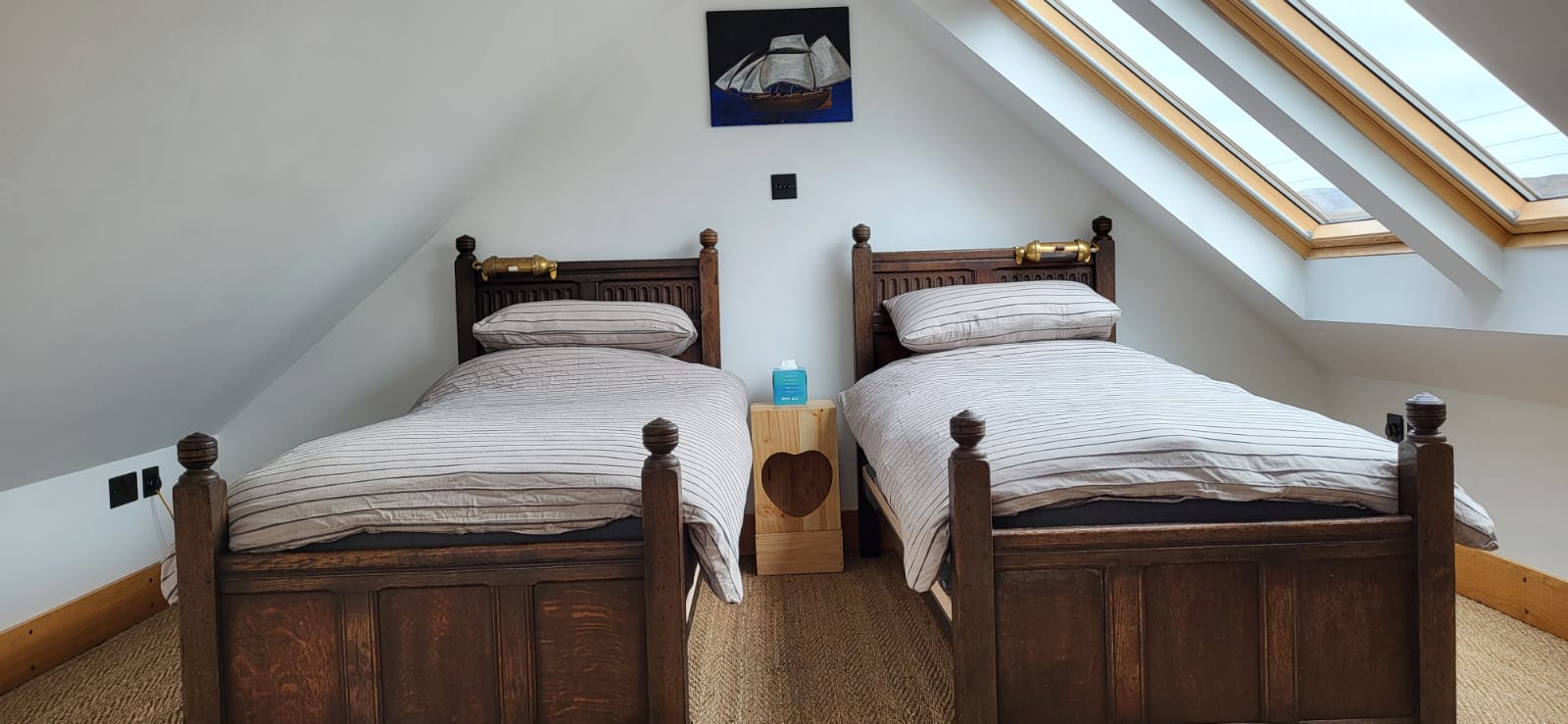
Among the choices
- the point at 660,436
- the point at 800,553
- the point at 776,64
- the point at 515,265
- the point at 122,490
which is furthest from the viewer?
the point at 776,64

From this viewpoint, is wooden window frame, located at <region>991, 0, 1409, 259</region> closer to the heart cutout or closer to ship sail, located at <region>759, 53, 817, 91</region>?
ship sail, located at <region>759, 53, 817, 91</region>

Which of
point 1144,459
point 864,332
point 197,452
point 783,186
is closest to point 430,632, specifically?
point 197,452

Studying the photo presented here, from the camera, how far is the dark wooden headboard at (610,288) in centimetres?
342

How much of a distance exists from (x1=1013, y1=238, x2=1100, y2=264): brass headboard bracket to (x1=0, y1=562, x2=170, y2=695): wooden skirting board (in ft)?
9.31

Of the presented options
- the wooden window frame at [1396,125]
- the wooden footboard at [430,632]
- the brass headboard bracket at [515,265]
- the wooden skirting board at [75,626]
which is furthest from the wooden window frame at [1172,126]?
the wooden skirting board at [75,626]

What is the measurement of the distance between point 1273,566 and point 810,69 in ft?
7.68

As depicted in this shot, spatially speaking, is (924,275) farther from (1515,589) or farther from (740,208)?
(1515,589)

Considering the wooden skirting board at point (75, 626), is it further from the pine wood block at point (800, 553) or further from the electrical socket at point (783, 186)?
the electrical socket at point (783, 186)

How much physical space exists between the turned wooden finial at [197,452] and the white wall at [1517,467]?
2.91 m

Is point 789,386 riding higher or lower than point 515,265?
lower

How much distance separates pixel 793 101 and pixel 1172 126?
1222 mm

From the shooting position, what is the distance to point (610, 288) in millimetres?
3443

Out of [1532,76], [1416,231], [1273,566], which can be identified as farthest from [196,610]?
[1416,231]

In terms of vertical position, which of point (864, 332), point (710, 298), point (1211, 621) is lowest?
point (1211, 621)
